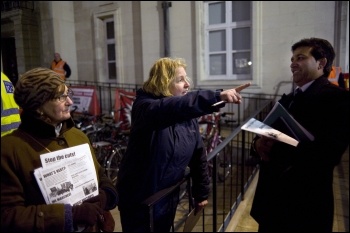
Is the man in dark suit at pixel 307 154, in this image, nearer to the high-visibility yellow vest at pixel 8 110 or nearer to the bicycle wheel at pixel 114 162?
the high-visibility yellow vest at pixel 8 110

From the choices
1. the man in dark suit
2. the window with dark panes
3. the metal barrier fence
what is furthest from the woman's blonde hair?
the window with dark panes

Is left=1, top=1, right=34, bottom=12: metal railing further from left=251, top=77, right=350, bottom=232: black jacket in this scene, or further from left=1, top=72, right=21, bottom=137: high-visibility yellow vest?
left=251, top=77, right=350, bottom=232: black jacket

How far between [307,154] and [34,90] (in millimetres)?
1213

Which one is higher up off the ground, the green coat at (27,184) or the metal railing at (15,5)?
the metal railing at (15,5)

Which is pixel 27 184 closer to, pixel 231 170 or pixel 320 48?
pixel 320 48

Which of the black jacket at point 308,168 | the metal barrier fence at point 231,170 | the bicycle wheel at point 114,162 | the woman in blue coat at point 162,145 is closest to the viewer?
the woman in blue coat at point 162,145

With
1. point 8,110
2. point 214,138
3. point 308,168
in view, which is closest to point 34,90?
Result: point 8,110

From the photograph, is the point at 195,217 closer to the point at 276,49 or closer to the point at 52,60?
the point at 52,60

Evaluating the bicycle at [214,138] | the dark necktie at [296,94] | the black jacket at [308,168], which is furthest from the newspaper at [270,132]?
the bicycle at [214,138]

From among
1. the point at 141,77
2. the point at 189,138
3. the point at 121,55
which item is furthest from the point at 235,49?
the point at 189,138

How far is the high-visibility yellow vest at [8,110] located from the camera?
1.83 ft

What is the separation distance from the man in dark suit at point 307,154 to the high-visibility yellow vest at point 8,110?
1.11m

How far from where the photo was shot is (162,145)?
151 centimetres

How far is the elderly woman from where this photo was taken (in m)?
0.60
